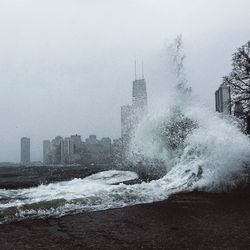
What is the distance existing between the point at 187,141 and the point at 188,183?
4.18m

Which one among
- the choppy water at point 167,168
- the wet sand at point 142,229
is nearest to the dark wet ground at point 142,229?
the wet sand at point 142,229

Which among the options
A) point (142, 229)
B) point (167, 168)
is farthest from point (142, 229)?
point (167, 168)

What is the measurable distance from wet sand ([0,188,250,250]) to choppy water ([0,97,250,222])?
1226 millimetres

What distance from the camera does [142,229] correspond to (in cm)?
702

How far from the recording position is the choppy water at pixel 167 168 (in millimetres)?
10148

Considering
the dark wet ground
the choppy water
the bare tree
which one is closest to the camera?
the dark wet ground

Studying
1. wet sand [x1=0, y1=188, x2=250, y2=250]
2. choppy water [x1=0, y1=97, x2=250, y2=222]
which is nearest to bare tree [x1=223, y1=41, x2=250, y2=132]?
choppy water [x1=0, y1=97, x2=250, y2=222]

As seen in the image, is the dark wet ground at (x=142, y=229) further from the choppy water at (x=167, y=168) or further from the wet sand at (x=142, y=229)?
the choppy water at (x=167, y=168)

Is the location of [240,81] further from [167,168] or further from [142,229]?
[142,229]

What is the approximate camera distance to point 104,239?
A: 6.24 m

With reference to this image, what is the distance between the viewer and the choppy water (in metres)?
10.1

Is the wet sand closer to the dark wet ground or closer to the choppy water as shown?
the dark wet ground

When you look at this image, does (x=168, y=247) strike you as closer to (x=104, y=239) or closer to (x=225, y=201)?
(x=104, y=239)

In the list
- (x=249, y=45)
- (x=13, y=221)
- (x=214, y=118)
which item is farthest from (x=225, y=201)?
(x=249, y=45)
